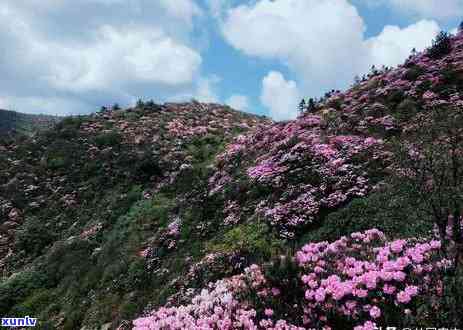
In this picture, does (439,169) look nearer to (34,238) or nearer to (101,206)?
(101,206)

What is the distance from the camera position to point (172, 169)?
28484 mm

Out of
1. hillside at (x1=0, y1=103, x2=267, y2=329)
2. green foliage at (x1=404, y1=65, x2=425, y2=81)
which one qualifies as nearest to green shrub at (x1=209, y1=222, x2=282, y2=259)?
hillside at (x1=0, y1=103, x2=267, y2=329)

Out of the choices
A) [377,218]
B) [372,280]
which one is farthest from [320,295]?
[377,218]

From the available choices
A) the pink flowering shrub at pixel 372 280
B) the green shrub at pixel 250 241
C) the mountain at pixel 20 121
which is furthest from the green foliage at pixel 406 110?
the mountain at pixel 20 121

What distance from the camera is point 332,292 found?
5.88m

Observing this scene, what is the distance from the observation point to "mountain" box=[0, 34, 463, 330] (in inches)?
→ 240

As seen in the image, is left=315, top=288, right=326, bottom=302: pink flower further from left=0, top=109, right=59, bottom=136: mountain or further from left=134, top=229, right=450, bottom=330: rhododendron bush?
left=0, top=109, right=59, bottom=136: mountain

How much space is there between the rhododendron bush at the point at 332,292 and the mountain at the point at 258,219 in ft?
0.09

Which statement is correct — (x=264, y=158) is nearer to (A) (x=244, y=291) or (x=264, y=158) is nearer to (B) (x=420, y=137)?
(B) (x=420, y=137)

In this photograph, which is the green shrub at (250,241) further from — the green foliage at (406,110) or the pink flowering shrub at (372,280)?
the green foliage at (406,110)

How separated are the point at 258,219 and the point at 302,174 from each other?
9.33 feet

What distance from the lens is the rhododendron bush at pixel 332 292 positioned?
5.55 metres

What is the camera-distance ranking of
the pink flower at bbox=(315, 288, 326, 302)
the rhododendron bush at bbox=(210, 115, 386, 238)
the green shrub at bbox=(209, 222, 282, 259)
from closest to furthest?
the pink flower at bbox=(315, 288, 326, 302) → the green shrub at bbox=(209, 222, 282, 259) → the rhododendron bush at bbox=(210, 115, 386, 238)

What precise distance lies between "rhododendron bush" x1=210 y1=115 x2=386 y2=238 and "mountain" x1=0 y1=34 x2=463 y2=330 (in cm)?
8
